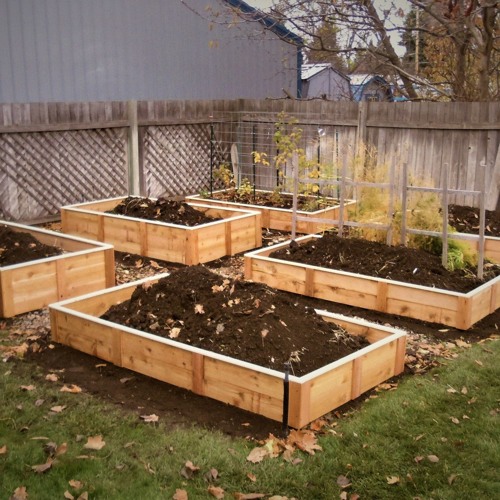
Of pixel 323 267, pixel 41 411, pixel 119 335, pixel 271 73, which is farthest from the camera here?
pixel 271 73

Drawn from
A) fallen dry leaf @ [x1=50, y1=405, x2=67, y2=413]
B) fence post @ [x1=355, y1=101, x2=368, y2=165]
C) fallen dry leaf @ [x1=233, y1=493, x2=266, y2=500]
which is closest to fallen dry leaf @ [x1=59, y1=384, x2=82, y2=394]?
fallen dry leaf @ [x1=50, y1=405, x2=67, y2=413]

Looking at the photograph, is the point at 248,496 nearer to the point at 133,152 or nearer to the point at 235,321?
the point at 235,321

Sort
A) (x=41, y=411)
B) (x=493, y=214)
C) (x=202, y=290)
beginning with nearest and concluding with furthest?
(x=41, y=411) < (x=202, y=290) < (x=493, y=214)

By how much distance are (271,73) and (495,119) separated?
10.0 m

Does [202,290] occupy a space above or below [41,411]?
above

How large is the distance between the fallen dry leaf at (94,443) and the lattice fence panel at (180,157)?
334 inches

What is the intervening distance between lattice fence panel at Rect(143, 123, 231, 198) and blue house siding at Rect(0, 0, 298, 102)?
6.71ft

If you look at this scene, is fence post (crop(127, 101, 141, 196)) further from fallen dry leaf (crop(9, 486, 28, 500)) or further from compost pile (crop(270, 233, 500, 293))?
fallen dry leaf (crop(9, 486, 28, 500))

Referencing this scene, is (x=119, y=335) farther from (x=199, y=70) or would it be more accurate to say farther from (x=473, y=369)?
(x=199, y=70)

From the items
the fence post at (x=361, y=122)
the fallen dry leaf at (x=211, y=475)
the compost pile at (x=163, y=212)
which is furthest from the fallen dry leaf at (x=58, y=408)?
the fence post at (x=361, y=122)

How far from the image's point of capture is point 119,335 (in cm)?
532

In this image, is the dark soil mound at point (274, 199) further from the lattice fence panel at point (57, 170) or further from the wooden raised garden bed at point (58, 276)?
the wooden raised garden bed at point (58, 276)

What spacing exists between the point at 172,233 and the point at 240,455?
4969 millimetres

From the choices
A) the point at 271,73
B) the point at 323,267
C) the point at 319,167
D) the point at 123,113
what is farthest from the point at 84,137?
the point at 271,73
